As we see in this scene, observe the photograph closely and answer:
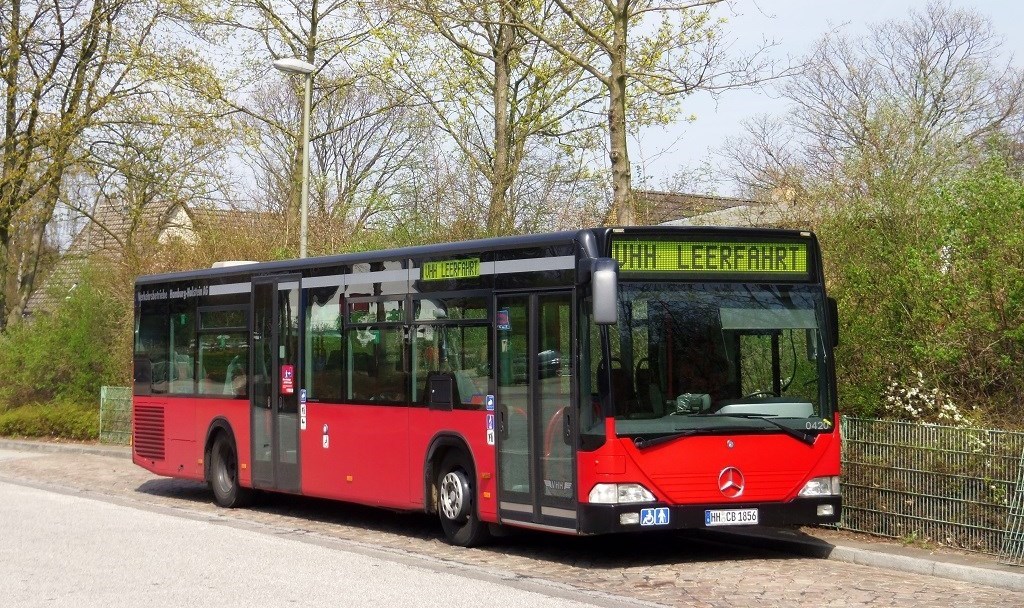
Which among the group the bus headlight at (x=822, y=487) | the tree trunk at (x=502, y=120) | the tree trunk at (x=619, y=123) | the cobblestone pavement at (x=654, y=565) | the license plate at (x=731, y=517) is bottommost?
the cobblestone pavement at (x=654, y=565)

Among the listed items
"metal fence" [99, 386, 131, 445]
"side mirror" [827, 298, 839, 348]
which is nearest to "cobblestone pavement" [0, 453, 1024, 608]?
"side mirror" [827, 298, 839, 348]

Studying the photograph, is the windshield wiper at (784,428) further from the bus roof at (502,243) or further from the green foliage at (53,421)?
the green foliage at (53,421)

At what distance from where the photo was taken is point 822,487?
12000mm

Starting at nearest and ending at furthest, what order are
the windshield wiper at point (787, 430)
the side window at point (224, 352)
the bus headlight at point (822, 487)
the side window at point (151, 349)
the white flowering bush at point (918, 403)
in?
the windshield wiper at point (787, 430), the bus headlight at point (822, 487), the white flowering bush at point (918, 403), the side window at point (224, 352), the side window at point (151, 349)

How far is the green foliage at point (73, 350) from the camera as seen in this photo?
30266 millimetres

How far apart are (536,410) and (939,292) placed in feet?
13.1

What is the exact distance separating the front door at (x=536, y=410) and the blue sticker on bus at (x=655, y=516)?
1.87 feet

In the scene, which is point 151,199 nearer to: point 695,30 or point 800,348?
point 695,30

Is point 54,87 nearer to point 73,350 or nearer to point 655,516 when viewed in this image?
point 73,350

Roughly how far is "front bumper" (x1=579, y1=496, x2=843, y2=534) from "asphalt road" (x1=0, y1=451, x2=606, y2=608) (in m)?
1.02

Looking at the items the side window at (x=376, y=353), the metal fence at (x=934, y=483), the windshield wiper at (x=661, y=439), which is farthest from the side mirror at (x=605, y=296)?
the side window at (x=376, y=353)

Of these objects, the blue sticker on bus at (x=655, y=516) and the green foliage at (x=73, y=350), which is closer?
the blue sticker on bus at (x=655, y=516)

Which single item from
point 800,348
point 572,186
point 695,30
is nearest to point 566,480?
→ point 800,348

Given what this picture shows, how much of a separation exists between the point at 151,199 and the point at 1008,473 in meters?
28.5
